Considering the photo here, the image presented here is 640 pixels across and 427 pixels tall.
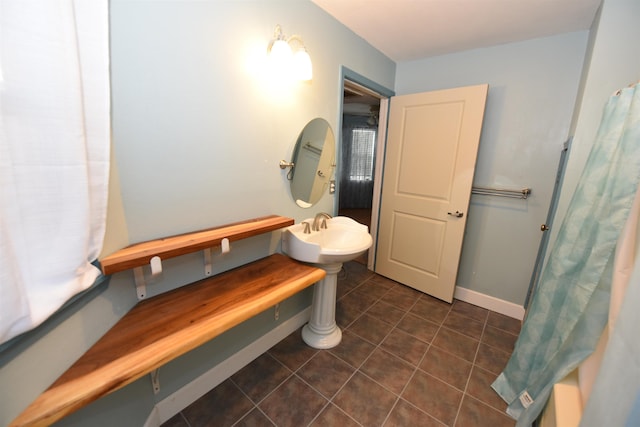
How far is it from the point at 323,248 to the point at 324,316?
22.0 inches

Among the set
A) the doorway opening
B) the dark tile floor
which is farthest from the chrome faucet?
the doorway opening

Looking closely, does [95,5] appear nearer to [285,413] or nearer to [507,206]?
[285,413]

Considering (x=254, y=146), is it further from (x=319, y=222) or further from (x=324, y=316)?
(x=324, y=316)

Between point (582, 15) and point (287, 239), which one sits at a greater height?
point (582, 15)

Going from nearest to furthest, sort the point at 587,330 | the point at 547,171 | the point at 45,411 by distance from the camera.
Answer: the point at 45,411
the point at 587,330
the point at 547,171

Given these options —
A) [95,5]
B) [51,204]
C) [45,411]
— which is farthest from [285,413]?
[95,5]

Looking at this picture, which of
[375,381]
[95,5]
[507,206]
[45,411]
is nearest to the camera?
[45,411]

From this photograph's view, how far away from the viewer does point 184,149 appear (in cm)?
109

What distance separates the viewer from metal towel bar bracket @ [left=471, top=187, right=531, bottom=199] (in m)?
1.99

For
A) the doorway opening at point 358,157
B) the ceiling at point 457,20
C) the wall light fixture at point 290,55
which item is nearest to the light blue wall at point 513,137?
the ceiling at point 457,20

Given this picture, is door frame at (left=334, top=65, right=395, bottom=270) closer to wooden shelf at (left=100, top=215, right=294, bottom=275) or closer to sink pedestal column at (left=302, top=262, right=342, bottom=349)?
sink pedestal column at (left=302, top=262, right=342, bottom=349)

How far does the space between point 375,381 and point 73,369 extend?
143 centimetres

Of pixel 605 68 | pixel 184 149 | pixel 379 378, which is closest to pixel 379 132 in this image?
pixel 605 68

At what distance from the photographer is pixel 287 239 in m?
1.58
